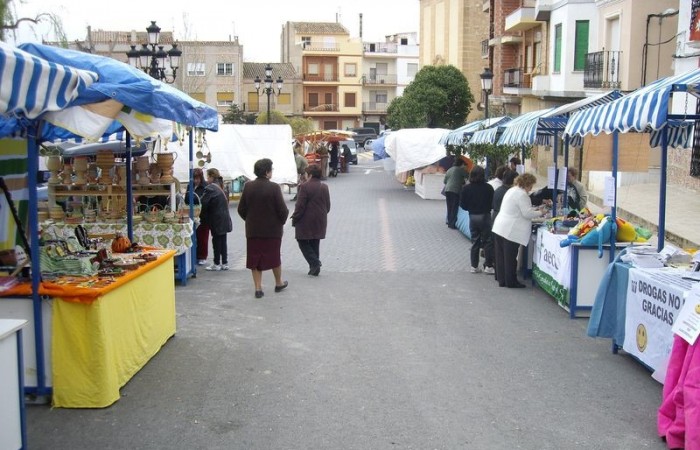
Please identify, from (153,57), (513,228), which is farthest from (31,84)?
(153,57)

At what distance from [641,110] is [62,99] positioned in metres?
4.61

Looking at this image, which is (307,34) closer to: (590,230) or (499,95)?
(499,95)

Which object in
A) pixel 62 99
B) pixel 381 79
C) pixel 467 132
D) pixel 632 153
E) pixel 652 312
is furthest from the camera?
pixel 381 79

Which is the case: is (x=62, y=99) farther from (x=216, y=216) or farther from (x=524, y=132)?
(x=524, y=132)

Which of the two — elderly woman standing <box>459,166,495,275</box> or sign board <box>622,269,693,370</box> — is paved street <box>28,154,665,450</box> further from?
elderly woman standing <box>459,166,495,275</box>

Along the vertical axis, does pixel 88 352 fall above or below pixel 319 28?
below

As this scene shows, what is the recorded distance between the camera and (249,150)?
24.0 meters

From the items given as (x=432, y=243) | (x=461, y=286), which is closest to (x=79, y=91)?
(x=461, y=286)

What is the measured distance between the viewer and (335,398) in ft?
20.1

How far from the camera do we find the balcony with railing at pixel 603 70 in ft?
80.7

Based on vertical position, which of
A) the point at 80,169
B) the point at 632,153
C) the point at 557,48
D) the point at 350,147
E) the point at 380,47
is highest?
the point at 380,47

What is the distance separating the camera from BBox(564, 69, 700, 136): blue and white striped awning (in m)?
6.33

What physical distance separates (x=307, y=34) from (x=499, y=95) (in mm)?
44239

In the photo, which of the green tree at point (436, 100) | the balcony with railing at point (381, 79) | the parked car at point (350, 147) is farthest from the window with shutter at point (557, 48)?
the balcony with railing at point (381, 79)
